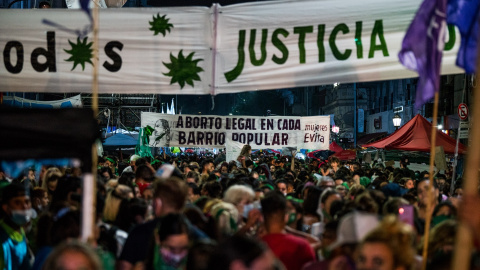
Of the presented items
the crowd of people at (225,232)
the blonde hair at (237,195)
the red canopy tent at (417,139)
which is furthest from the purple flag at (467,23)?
the red canopy tent at (417,139)

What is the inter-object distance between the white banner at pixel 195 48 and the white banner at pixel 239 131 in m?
9.91

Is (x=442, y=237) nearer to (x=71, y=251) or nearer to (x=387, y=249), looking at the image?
(x=387, y=249)

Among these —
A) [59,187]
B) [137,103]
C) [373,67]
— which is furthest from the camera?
[137,103]

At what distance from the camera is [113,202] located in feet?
22.2

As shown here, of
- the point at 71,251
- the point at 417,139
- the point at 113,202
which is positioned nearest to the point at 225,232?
the point at 113,202

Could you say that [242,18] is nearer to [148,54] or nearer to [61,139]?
[148,54]

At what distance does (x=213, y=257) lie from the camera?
337 centimetres

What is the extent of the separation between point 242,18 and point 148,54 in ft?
3.53

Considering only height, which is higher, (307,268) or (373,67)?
(373,67)

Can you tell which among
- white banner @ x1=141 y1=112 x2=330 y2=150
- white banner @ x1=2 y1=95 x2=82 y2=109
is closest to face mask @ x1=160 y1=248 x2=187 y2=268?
white banner @ x1=141 y1=112 x2=330 y2=150

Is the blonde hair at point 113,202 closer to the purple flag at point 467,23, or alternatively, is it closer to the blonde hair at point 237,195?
the blonde hair at point 237,195

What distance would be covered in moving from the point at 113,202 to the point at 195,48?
6.09ft

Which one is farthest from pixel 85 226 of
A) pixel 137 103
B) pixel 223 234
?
pixel 137 103

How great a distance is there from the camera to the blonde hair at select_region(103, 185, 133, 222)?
264 inches
